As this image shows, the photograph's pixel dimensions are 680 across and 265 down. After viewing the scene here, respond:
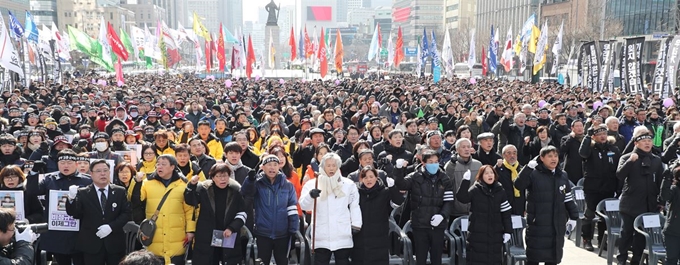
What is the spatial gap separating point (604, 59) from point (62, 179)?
20.3 m

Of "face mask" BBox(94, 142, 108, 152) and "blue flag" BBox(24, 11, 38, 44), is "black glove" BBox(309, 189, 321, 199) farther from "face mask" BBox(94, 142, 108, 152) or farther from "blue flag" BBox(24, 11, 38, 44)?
"blue flag" BBox(24, 11, 38, 44)

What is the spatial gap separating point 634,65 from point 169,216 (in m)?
17.5

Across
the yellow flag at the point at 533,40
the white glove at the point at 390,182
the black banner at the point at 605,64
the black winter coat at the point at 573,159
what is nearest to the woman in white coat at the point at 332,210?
the white glove at the point at 390,182

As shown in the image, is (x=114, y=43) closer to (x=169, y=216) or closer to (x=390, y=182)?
(x=169, y=216)

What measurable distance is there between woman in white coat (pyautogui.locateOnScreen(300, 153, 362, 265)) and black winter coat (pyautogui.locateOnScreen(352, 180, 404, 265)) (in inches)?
5.5

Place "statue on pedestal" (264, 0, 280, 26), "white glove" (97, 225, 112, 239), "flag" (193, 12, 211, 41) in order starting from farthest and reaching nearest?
"statue on pedestal" (264, 0, 280, 26)
"flag" (193, 12, 211, 41)
"white glove" (97, 225, 112, 239)

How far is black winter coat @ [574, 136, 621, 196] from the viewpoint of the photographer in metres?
8.85

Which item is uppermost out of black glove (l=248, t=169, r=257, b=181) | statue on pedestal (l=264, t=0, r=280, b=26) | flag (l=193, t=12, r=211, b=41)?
statue on pedestal (l=264, t=0, r=280, b=26)

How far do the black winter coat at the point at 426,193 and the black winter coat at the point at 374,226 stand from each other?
0.32 meters

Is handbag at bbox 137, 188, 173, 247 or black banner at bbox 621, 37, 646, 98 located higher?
black banner at bbox 621, 37, 646, 98

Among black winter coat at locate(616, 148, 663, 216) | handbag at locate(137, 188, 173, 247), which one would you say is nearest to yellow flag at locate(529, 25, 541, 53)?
black winter coat at locate(616, 148, 663, 216)

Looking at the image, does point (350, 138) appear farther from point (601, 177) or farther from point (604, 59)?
point (604, 59)

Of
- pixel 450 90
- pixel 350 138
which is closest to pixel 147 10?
A: pixel 450 90

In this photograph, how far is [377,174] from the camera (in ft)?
22.6
